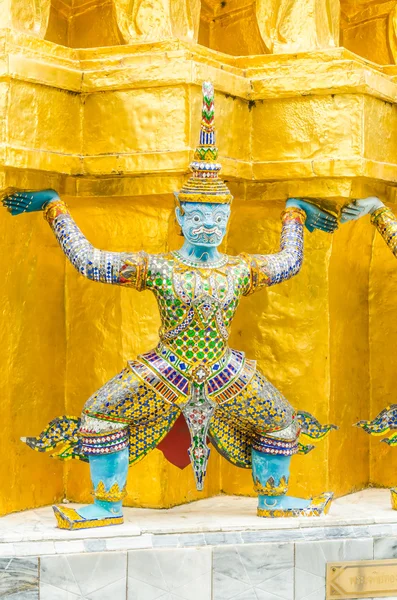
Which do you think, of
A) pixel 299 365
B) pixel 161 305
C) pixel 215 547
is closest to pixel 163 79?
pixel 161 305

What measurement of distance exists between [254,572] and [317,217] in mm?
1495

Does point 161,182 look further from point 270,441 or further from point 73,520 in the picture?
point 73,520

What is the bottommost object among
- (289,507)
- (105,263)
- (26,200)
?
(289,507)

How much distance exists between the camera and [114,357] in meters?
6.27

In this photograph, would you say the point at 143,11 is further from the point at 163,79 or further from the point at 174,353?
the point at 174,353

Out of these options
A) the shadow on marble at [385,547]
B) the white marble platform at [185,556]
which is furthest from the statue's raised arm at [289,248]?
the shadow on marble at [385,547]

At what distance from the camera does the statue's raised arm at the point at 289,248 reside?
19.3 feet

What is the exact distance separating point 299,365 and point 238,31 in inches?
65.2

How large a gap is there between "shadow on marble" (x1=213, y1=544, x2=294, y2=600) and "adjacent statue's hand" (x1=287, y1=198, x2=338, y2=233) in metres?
1.34

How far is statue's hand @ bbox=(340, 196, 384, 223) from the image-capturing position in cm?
628

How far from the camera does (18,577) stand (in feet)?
18.1

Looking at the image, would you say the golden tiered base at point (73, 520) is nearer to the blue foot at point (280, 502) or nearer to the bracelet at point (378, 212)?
the blue foot at point (280, 502)

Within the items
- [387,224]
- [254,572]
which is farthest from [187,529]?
[387,224]

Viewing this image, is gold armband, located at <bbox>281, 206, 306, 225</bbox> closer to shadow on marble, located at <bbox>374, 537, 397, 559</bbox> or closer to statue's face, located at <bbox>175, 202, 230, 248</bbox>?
statue's face, located at <bbox>175, 202, 230, 248</bbox>
